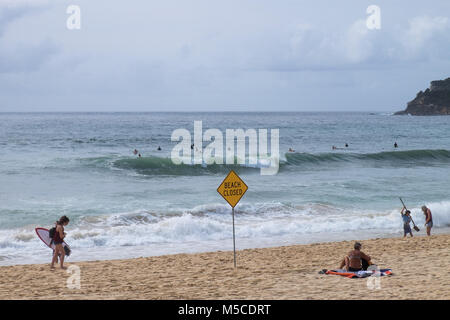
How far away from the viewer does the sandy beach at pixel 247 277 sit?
31.9ft

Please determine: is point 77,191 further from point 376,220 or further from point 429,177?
point 429,177

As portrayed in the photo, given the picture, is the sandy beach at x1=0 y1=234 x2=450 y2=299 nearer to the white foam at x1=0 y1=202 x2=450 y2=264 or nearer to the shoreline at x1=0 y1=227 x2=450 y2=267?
the shoreline at x1=0 y1=227 x2=450 y2=267

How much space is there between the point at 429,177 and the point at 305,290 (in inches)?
1032

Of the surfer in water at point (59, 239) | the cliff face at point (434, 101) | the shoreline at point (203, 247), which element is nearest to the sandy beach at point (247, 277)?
the surfer in water at point (59, 239)

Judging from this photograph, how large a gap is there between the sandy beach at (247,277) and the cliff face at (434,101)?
167 m

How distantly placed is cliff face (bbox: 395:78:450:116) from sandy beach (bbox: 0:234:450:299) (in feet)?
549

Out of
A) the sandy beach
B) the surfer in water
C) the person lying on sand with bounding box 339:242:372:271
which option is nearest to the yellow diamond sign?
the sandy beach

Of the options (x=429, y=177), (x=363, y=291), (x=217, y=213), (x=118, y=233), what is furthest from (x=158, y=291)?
(x=429, y=177)

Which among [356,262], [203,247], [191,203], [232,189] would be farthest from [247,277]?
[191,203]

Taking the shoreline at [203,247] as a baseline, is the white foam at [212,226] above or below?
above

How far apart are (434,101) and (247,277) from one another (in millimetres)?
176451

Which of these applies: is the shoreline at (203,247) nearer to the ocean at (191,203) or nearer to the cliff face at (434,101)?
the ocean at (191,203)

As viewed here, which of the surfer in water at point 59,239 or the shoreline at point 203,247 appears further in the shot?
the shoreline at point 203,247

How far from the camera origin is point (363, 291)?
31.4ft
